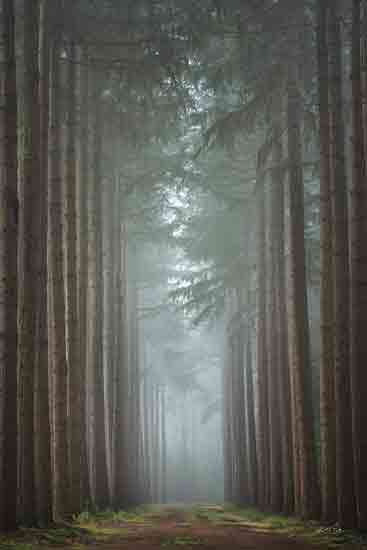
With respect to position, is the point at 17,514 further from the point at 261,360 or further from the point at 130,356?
the point at 130,356

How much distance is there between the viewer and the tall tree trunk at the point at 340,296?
10828 mm

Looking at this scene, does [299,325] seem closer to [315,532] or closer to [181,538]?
[315,532]

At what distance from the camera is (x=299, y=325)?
1347cm

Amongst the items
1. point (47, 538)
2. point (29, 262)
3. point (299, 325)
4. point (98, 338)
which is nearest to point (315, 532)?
point (299, 325)

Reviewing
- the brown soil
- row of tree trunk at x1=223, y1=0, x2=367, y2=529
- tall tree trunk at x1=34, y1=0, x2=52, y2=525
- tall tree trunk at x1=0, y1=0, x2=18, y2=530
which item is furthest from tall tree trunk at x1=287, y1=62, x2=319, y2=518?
tall tree trunk at x1=0, y1=0, x2=18, y2=530

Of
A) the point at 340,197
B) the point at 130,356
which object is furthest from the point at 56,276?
the point at 130,356

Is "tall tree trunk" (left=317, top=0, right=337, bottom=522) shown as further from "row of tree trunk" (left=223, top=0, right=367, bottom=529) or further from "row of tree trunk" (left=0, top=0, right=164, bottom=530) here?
"row of tree trunk" (left=0, top=0, right=164, bottom=530)

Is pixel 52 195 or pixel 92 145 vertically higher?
pixel 92 145

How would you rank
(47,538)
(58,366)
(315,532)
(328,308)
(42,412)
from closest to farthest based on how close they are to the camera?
(47,538)
(42,412)
(315,532)
(328,308)
(58,366)

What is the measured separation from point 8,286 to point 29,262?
100cm

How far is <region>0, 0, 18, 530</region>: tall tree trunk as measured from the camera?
8.95 m

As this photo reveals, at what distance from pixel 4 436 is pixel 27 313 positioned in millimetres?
1856

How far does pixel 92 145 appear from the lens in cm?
1731

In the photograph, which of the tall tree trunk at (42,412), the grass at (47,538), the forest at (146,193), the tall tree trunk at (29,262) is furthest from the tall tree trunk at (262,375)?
the tall tree trunk at (42,412)
